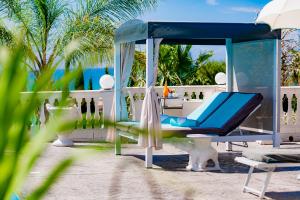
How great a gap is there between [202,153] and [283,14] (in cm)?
200

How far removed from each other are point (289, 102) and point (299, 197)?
18.2 feet

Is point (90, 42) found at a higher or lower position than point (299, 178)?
higher

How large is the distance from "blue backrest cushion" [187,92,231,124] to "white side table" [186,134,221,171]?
28.2 inches

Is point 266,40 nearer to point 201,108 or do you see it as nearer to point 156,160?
point 201,108

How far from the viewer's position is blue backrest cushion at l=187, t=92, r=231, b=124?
8.52 m

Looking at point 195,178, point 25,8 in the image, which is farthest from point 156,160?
point 25,8

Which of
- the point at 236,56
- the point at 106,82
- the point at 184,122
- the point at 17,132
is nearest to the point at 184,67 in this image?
the point at 106,82

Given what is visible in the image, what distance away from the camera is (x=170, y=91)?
11.8m

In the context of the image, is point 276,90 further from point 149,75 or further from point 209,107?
point 149,75

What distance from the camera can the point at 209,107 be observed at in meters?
8.70

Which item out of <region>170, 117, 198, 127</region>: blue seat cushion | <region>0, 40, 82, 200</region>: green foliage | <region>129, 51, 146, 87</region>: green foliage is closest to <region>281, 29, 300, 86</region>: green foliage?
<region>129, 51, 146, 87</region>: green foliage

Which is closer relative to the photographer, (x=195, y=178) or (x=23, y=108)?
(x=23, y=108)

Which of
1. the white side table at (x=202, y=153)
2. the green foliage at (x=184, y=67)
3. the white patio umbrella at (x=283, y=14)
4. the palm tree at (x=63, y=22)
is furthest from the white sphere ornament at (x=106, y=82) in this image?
the green foliage at (x=184, y=67)

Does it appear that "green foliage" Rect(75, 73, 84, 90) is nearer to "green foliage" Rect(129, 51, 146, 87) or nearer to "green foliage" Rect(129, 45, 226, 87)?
"green foliage" Rect(129, 51, 146, 87)
